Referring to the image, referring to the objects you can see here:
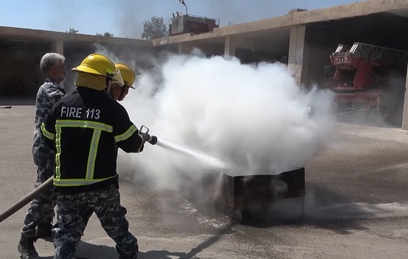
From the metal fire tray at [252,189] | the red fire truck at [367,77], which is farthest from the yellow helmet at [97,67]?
the red fire truck at [367,77]

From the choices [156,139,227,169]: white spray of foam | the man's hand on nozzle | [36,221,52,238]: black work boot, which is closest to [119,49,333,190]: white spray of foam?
[156,139,227,169]: white spray of foam

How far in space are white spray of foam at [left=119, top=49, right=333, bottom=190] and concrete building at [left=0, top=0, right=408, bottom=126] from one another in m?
7.94

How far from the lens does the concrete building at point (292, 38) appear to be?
1293 centimetres

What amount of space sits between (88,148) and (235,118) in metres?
2.43

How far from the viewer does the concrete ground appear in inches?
143

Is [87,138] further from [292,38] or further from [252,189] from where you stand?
[292,38]

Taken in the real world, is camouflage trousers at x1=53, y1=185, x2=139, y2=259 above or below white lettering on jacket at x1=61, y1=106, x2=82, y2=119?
below

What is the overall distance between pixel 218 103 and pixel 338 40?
557 inches

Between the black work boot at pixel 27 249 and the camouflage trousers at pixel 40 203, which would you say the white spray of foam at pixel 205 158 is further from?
the black work boot at pixel 27 249

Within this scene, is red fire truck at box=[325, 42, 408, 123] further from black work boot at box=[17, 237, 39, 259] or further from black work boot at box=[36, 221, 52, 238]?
black work boot at box=[17, 237, 39, 259]

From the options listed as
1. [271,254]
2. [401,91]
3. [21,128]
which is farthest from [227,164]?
[401,91]

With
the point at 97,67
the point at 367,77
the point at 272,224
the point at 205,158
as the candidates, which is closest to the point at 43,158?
the point at 97,67

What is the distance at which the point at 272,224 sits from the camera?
429 centimetres

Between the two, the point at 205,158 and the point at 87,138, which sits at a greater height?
the point at 87,138
